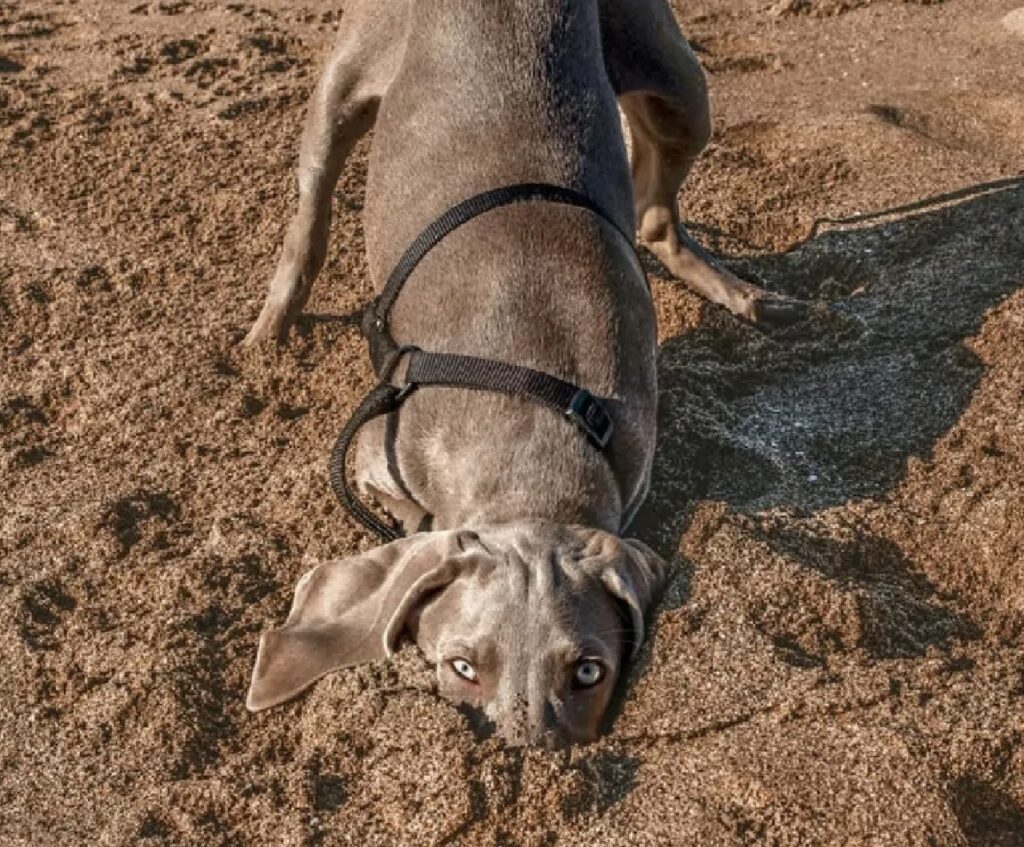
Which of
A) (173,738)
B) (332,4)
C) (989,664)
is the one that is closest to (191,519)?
→ (173,738)

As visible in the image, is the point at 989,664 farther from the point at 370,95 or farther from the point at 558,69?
the point at 370,95

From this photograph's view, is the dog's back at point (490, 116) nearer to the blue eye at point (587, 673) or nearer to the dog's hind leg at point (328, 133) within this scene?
the dog's hind leg at point (328, 133)

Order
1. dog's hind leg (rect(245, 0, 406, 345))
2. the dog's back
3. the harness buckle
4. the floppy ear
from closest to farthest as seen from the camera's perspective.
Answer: the floppy ear, the harness buckle, the dog's back, dog's hind leg (rect(245, 0, 406, 345))

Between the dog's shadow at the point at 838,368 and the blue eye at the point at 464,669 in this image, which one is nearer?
the blue eye at the point at 464,669

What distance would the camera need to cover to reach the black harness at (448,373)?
4.26 meters

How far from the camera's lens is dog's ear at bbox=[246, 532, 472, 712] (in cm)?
388

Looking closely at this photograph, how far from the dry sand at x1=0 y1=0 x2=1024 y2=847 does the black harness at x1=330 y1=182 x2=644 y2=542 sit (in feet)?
0.97

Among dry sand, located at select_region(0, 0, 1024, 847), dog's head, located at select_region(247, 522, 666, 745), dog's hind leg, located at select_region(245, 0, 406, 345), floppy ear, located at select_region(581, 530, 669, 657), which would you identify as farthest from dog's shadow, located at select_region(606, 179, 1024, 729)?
dog's hind leg, located at select_region(245, 0, 406, 345)

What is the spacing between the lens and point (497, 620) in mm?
3740

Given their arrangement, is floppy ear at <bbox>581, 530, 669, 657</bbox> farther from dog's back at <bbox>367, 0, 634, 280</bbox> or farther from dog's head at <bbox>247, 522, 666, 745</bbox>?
dog's back at <bbox>367, 0, 634, 280</bbox>

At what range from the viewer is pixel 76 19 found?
8.00 m

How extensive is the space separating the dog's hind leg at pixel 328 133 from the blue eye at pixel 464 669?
6.76ft

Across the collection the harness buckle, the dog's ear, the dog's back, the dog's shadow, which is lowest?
the dog's shadow

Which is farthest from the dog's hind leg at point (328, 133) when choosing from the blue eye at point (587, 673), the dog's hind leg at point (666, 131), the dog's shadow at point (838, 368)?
the blue eye at point (587, 673)
